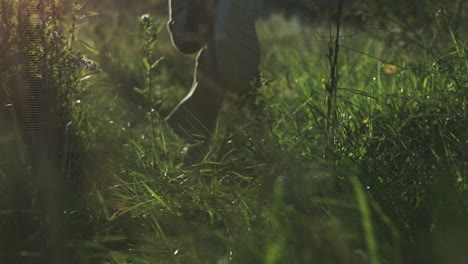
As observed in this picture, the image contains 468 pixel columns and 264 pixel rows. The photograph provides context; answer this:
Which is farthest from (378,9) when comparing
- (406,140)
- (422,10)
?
(406,140)

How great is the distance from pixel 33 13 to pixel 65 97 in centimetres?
42

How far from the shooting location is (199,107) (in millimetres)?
3074

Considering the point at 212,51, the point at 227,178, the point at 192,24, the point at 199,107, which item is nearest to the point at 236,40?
the point at 212,51

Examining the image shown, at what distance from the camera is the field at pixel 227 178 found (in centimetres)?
181

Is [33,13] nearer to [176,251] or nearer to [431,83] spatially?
[176,251]

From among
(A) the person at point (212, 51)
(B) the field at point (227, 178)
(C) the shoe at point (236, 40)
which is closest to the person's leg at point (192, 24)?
(A) the person at point (212, 51)

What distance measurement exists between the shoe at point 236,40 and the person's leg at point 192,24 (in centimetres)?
18

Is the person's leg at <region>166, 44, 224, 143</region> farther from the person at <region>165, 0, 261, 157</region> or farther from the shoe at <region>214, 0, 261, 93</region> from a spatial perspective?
the shoe at <region>214, 0, 261, 93</region>

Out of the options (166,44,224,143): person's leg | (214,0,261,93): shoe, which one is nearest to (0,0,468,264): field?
(166,44,224,143): person's leg

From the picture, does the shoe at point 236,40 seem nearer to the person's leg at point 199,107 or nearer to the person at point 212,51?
the person at point 212,51

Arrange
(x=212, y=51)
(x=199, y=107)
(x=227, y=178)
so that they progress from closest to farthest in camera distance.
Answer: (x=227, y=178) < (x=212, y=51) < (x=199, y=107)

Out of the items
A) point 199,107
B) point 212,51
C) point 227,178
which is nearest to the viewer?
point 227,178

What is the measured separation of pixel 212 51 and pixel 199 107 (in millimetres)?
333

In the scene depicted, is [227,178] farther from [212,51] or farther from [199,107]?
[212,51]
